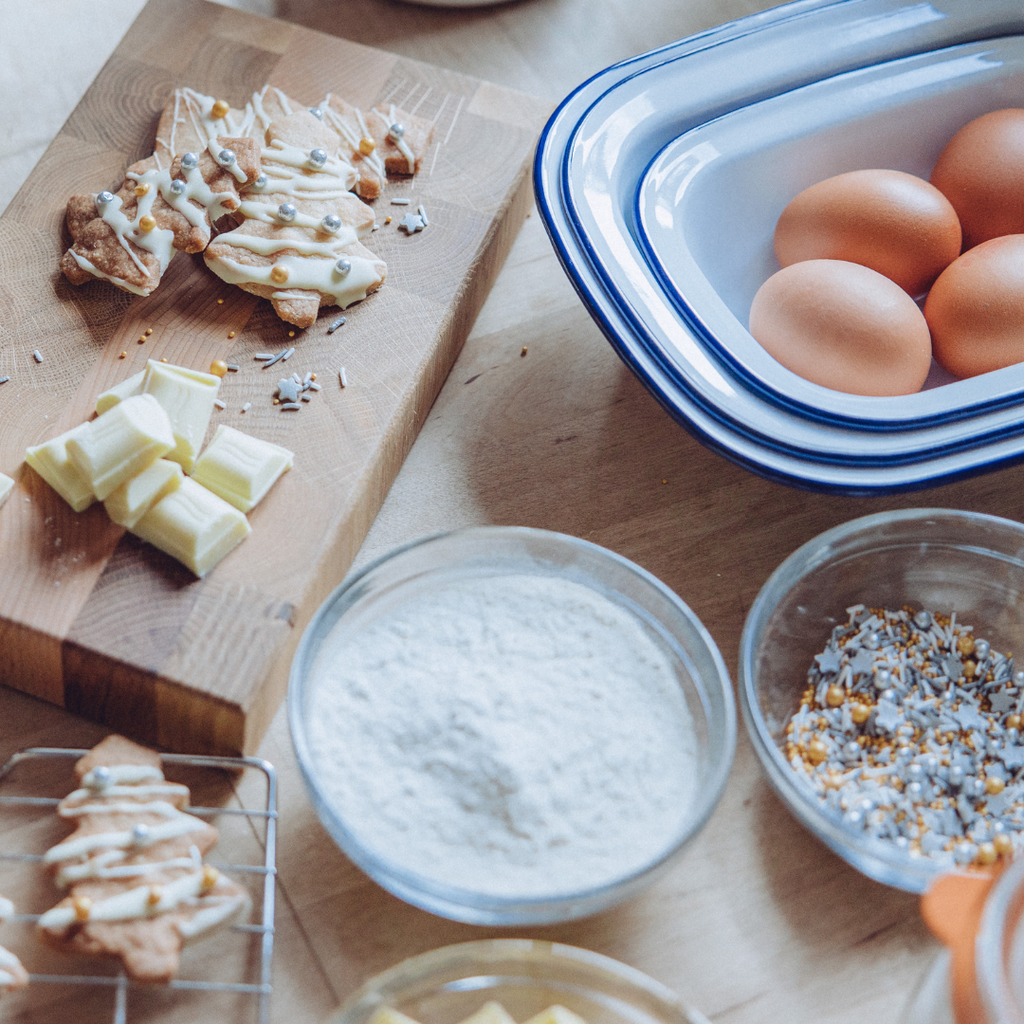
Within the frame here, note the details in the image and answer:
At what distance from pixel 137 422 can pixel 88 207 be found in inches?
12.2

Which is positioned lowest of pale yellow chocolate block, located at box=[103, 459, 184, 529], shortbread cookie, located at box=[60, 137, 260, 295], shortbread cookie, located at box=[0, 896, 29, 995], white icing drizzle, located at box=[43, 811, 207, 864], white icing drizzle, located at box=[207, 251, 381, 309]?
shortbread cookie, located at box=[0, 896, 29, 995]

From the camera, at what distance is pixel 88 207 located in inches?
42.1

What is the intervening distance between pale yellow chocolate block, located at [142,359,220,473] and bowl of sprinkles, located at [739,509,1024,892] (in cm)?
50

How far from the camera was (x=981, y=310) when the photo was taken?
100 cm

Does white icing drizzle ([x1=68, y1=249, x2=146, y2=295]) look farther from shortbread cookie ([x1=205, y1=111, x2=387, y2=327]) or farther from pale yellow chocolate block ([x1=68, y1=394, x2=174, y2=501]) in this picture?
pale yellow chocolate block ([x1=68, y1=394, x2=174, y2=501])

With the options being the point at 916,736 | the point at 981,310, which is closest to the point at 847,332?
the point at 981,310

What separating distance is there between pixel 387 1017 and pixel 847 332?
26.3 inches

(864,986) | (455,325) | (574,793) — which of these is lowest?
(864,986)

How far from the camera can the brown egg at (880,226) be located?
105 cm

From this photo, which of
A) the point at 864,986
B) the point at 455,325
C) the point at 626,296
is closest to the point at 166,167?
the point at 455,325

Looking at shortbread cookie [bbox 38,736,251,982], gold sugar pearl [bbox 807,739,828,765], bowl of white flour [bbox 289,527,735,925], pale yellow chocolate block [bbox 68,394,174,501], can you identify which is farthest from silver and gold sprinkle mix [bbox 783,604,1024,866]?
pale yellow chocolate block [bbox 68,394,174,501]

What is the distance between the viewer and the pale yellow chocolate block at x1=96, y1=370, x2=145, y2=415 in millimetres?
955

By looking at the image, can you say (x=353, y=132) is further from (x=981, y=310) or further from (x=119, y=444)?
(x=981, y=310)

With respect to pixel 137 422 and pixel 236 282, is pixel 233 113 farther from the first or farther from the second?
pixel 137 422
